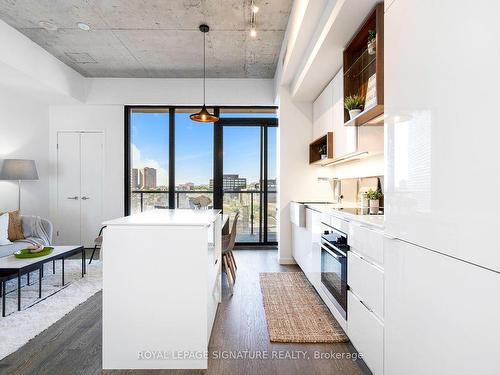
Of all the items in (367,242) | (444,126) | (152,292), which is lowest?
(152,292)

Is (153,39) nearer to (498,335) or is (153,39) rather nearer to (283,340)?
(283,340)

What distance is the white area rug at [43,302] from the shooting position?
2.24 metres

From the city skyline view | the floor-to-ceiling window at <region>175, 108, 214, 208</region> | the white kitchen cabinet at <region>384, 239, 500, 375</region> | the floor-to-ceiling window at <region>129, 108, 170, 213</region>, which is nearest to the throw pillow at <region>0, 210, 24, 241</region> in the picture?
the floor-to-ceiling window at <region>129, 108, 170, 213</region>

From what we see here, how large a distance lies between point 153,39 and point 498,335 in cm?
446

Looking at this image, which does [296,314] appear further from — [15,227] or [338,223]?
[15,227]

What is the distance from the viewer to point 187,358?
1843 millimetres

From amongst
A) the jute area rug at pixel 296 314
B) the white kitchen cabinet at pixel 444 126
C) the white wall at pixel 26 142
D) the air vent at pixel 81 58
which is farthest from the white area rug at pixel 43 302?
the air vent at pixel 81 58

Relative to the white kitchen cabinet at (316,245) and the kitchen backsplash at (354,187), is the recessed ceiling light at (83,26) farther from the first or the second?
the kitchen backsplash at (354,187)

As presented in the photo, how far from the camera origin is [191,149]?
224 inches

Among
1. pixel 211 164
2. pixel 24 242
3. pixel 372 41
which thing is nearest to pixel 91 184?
pixel 24 242

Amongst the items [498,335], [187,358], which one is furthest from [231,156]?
[498,335]

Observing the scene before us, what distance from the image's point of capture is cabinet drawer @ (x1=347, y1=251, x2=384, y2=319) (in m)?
1.58

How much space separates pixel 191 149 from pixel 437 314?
511 centimetres

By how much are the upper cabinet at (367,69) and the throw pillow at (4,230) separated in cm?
420
